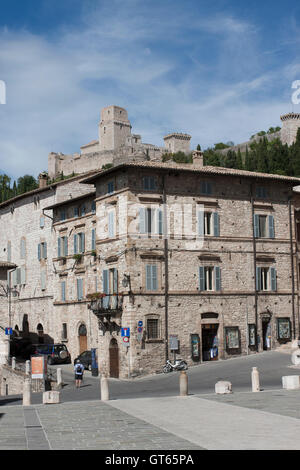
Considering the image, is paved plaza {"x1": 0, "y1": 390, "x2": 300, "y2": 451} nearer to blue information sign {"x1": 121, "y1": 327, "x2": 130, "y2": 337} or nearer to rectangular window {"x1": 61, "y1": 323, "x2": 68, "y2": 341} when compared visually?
blue information sign {"x1": 121, "y1": 327, "x2": 130, "y2": 337}

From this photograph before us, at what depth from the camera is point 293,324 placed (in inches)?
1650

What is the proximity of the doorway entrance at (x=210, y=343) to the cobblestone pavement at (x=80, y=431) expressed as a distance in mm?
18454

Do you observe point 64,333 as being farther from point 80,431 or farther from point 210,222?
point 80,431

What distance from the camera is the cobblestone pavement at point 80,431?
13398 mm

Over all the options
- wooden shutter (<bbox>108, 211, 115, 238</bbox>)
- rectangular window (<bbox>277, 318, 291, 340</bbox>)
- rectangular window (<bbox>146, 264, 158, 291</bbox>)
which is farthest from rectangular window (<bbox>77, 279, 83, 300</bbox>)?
rectangular window (<bbox>277, 318, 291, 340</bbox>)

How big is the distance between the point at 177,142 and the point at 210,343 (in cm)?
11326

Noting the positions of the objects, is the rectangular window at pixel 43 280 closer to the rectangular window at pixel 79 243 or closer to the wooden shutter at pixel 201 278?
the rectangular window at pixel 79 243

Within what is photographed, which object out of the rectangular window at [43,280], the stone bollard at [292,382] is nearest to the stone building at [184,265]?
the rectangular window at [43,280]

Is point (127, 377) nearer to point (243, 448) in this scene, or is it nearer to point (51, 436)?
point (51, 436)

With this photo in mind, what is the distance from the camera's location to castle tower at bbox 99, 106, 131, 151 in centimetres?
14462

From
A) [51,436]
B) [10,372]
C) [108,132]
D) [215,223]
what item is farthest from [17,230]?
[108,132]

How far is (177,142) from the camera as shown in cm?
14925

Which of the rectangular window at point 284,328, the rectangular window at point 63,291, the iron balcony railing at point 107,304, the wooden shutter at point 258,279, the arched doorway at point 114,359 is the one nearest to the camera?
the iron balcony railing at point 107,304

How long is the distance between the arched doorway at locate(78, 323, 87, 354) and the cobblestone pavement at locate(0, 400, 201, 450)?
79.7 ft
